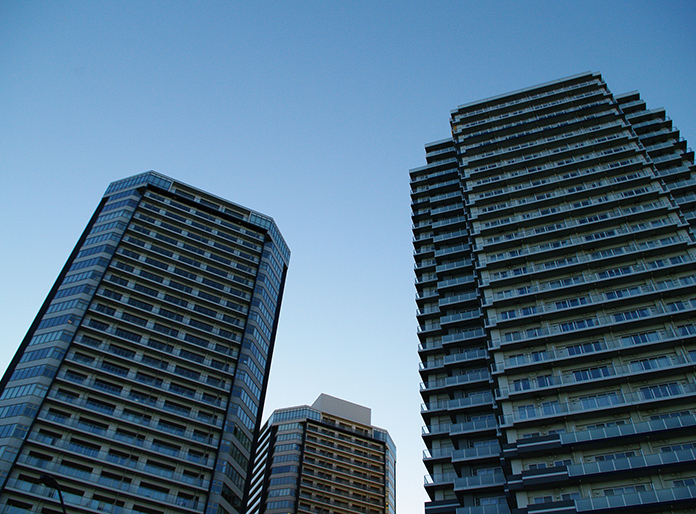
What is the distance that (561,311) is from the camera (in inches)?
2485

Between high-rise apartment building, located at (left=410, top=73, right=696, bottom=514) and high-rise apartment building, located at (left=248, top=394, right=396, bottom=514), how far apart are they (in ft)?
184

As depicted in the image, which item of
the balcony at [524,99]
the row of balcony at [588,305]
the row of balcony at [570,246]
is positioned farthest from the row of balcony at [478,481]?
the balcony at [524,99]

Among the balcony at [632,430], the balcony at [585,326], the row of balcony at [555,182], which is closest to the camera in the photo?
the balcony at [632,430]

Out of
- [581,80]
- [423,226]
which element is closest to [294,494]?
[423,226]

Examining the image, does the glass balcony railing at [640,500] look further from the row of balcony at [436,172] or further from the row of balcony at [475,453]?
the row of balcony at [436,172]

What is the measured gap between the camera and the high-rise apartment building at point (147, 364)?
226 ft

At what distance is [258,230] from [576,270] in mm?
57691

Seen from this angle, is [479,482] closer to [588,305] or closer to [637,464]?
[637,464]

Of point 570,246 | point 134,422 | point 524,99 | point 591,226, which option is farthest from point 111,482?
point 524,99

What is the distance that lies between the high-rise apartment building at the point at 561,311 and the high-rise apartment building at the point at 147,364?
29.0 m

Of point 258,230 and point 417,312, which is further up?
point 258,230

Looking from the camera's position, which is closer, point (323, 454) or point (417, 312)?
point (417, 312)

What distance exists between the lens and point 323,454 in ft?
413

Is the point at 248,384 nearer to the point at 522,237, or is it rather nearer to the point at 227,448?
the point at 227,448
